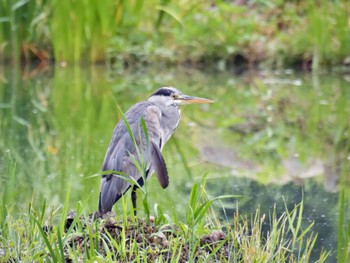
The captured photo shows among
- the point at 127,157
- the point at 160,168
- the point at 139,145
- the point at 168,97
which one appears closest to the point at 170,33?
the point at 168,97

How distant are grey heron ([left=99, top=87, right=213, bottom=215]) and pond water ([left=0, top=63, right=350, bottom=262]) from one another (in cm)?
20

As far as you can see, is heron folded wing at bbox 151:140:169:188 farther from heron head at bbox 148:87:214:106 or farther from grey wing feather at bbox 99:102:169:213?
heron head at bbox 148:87:214:106

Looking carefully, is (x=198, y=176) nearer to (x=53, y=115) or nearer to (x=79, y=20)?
(x=53, y=115)

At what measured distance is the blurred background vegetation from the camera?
41.6 feet

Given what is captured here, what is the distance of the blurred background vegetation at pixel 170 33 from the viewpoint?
41.6 ft

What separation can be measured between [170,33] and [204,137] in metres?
5.17

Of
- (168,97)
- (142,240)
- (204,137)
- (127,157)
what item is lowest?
(204,137)

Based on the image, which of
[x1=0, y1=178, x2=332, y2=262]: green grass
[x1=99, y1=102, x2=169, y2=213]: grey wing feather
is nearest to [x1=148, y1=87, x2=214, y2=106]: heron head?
[x1=99, y1=102, x2=169, y2=213]: grey wing feather

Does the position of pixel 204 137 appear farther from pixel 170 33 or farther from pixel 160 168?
pixel 170 33

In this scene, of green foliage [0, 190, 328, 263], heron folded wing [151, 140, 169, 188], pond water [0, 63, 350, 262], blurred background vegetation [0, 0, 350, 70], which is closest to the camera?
green foliage [0, 190, 328, 263]

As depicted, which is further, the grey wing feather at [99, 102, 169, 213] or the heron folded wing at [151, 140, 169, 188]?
the grey wing feather at [99, 102, 169, 213]

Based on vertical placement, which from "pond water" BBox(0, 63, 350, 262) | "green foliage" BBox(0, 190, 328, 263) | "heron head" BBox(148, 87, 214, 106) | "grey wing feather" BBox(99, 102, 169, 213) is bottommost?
"pond water" BBox(0, 63, 350, 262)

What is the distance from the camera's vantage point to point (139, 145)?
5.23 metres

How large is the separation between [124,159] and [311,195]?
1863 mm
